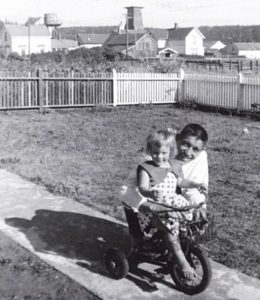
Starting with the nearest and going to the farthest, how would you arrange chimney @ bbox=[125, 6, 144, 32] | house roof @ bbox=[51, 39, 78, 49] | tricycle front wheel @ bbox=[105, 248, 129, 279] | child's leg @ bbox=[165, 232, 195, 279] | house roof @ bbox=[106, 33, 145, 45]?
child's leg @ bbox=[165, 232, 195, 279], tricycle front wheel @ bbox=[105, 248, 129, 279], house roof @ bbox=[106, 33, 145, 45], house roof @ bbox=[51, 39, 78, 49], chimney @ bbox=[125, 6, 144, 32]

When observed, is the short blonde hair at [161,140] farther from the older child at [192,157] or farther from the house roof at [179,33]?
Result: the house roof at [179,33]

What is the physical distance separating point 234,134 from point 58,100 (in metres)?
7.10

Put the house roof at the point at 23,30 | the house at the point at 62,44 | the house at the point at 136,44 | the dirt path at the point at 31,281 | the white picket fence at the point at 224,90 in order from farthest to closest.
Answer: the house at the point at 62,44
the house roof at the point at 23,30
the house at the point at 136,44
the white picket fence at the point at 224,90
the dirt path at the point at 31,281

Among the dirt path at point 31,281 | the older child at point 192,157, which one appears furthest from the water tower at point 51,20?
the older child at point 192,157

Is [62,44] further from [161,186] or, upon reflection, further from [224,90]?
[161,186]

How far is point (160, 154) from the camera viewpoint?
3.71 metres

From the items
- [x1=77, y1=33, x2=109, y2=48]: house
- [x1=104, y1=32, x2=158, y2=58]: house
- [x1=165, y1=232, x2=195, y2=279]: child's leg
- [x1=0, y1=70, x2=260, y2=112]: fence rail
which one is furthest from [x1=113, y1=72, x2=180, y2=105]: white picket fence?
[x1=77, y1=33, x2=109, y2=48]: house

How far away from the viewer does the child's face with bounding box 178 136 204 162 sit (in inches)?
156

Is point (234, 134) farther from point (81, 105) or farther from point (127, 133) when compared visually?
point (81, 105)

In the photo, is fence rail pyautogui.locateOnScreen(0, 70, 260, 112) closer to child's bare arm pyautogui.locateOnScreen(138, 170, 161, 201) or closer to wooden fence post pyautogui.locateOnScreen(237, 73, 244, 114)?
wooden fence post pyautogui.locateOnScreen(237, 73, 244, 114)

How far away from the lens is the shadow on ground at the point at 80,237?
402cm

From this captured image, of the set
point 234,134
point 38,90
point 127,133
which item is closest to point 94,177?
point 127,133

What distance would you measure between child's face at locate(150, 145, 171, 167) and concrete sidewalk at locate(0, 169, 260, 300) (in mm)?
899

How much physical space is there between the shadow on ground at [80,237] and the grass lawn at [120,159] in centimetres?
45
